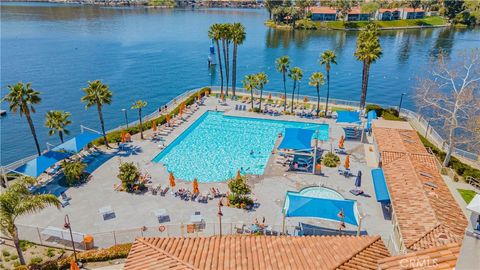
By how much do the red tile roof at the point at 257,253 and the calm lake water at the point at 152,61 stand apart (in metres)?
35.9

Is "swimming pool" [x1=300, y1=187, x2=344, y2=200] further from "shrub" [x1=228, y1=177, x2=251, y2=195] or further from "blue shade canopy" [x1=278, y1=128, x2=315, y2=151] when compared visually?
"blue shade canopy" [x1=278, y1=128, x2=315, y2=151]

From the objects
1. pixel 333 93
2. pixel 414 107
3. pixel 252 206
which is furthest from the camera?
pixel 333 93

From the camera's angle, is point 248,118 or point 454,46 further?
point 454,46

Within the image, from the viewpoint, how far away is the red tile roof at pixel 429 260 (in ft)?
34.8

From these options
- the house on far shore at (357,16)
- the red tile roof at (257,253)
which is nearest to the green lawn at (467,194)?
the red tile roof at (257,253)

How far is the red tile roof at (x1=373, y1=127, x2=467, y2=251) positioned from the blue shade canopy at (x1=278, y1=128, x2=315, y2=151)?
6569 mm

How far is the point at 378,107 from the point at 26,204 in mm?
41060

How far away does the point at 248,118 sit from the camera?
46.9m

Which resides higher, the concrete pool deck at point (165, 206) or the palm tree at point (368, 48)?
the palm tree at point (368, 48)

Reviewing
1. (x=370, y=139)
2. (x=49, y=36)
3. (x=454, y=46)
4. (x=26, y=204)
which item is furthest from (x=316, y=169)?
(x=49, y=36)

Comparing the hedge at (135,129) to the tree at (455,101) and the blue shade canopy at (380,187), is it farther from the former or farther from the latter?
the tree at (455,101)

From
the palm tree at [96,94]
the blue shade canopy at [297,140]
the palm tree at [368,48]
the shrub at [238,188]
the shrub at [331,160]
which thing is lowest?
the shrub at [331,160]

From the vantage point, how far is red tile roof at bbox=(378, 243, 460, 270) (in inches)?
418

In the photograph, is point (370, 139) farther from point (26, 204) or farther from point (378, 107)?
point (26, 204)
